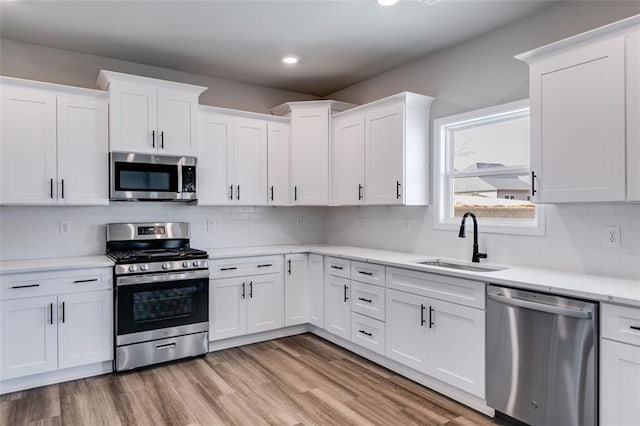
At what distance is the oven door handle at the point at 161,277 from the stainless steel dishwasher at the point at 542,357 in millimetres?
2398

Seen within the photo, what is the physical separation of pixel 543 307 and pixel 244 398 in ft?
6.64

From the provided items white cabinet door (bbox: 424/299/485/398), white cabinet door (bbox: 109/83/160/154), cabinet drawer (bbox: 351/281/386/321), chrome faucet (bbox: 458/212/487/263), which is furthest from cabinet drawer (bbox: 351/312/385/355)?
white cabinet door (bbox: 109/83/160/154)

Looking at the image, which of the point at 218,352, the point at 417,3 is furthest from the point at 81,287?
the point at 417,3

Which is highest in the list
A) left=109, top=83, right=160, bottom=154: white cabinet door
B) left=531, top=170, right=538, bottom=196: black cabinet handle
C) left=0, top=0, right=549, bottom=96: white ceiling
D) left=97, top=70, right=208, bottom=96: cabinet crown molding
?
left=0, top=0, right=549, bottom=96: white ceiling

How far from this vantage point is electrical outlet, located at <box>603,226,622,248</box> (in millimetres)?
2529

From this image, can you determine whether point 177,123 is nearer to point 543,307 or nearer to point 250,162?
point 250,162

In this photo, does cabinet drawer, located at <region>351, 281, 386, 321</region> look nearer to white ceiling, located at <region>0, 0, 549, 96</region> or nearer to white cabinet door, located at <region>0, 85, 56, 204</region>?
white ceiling, located at <region>0, 0, 549, 96</region>

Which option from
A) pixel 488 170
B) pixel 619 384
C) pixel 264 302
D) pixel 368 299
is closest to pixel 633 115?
pixel 488 170

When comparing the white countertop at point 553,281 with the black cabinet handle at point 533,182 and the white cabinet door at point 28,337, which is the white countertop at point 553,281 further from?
the white cabinet door at point 28,337

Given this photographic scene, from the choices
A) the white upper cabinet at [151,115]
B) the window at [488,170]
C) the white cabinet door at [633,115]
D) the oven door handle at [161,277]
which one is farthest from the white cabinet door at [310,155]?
the white cabinet door at [633,115]

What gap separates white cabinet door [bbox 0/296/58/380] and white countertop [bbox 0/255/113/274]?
0.75 feet

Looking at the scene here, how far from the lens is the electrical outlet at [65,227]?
3617mm

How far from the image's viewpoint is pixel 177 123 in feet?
12.4

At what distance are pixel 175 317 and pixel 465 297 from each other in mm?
2402
